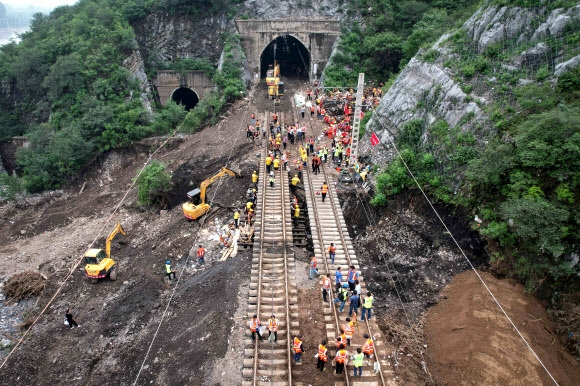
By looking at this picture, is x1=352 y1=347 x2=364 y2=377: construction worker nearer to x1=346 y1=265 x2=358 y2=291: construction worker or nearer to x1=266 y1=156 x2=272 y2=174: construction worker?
x1=346 y1=265 x2=358 y2=291: construction worker

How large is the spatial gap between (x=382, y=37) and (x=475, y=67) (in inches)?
702

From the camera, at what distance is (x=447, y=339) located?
531 inches

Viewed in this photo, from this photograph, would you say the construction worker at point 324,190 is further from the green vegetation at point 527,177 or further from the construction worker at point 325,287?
the construction worker at point 325,287

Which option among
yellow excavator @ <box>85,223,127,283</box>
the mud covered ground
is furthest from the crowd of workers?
yellow excavator @ <box>85,223,127,283</box>

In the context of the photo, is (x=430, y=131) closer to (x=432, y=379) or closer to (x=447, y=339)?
(x=447, y=339)

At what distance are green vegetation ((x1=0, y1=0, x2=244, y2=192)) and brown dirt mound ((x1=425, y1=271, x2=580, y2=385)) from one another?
2592cm

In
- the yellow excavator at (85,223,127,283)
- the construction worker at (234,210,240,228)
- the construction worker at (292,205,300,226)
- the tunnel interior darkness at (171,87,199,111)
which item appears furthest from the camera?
the tunnel interior darkness at (171,87,199,111)

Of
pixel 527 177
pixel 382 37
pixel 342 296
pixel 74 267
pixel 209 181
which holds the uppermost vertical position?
pixel 382 37

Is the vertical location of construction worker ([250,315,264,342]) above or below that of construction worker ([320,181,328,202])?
below

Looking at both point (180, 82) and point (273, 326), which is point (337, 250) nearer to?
point (273, 326)

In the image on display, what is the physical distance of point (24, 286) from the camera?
1964 centimetres

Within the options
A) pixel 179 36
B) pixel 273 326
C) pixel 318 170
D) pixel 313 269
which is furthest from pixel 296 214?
pixel 179 36

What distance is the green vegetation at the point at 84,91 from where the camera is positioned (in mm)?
32812

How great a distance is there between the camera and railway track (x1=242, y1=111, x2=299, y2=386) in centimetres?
1222
